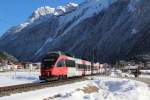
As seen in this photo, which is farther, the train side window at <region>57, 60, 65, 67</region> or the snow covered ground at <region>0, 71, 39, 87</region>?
the train side window at <region>57, 60, 65, 67</region>

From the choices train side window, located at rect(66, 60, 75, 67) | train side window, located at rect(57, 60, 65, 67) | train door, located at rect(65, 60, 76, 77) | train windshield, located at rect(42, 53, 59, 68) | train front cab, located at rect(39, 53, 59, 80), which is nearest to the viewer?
train front cab, located at rect(39, 53, 59, 80)

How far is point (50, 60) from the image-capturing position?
6047cm

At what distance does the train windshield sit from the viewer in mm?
60094

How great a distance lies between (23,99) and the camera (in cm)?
2983

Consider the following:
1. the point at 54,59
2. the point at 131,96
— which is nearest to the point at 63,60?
the point at 54,59

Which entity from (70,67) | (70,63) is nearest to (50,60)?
(70,67)

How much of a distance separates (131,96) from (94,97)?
582cm

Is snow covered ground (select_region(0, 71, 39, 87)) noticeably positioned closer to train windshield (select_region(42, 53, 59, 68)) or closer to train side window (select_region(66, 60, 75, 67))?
train windshield (select_region(42, 53, 59, 68))

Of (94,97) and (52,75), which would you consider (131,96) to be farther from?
(52,75)

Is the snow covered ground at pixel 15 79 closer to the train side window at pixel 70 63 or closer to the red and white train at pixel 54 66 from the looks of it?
the red and white train at pixel 54 66

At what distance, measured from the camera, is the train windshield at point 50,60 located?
60094 millimetres

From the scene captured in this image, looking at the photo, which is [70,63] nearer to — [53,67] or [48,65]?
[48,65]

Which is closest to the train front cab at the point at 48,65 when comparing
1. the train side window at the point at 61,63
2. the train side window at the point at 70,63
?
the train side window at the point at 61,63

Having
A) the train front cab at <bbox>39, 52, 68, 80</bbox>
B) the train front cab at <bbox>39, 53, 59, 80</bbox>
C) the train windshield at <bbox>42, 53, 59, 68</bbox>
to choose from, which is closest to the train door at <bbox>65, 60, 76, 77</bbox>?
the train front cab at <bbox>39, 52, 68, 80</bbox>
